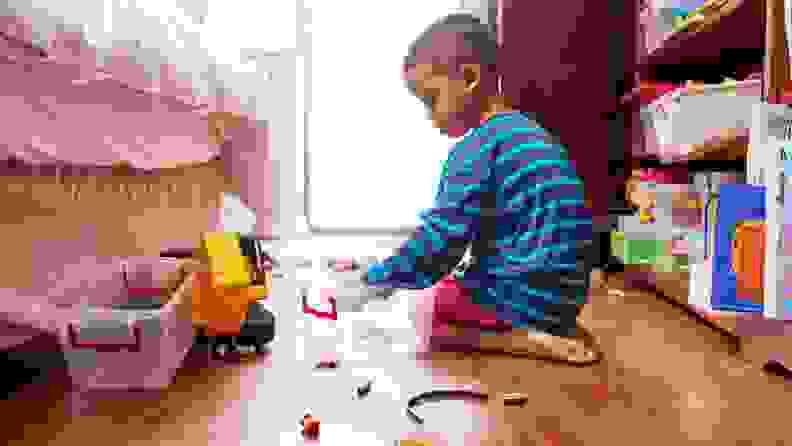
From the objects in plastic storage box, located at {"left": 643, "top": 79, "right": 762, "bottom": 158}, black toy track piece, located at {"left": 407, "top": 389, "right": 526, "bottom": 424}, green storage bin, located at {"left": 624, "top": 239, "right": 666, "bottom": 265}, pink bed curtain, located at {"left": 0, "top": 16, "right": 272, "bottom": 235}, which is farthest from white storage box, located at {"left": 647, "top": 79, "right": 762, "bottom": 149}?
pink bed curtain, located at {"left": 0, "top": 16, "right": 272, "bottom": 235}

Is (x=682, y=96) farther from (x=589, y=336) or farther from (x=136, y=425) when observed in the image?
(x=136, y=425)

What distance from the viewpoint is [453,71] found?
102 cm

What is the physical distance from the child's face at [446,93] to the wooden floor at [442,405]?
0.38 m

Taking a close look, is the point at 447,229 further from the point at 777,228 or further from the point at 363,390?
the point at 777,228

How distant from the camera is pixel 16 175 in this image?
28.2 inches

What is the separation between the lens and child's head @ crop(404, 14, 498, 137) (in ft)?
3.32

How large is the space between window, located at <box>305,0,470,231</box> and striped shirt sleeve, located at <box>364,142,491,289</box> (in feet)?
4.97

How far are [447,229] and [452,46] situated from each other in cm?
30

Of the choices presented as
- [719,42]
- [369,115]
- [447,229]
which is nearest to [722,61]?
[719,42]

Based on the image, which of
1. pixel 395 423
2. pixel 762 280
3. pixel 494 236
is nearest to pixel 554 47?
pixel 494 236

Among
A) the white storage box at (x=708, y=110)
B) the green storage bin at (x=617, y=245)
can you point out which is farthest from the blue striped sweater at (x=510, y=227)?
the green storage bin at (x=617, y=245)

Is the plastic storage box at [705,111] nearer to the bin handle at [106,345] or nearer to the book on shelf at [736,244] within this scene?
the book on shelf at [736,244]

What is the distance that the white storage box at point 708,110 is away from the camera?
1.10 m

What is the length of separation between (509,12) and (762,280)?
1.39 meters
